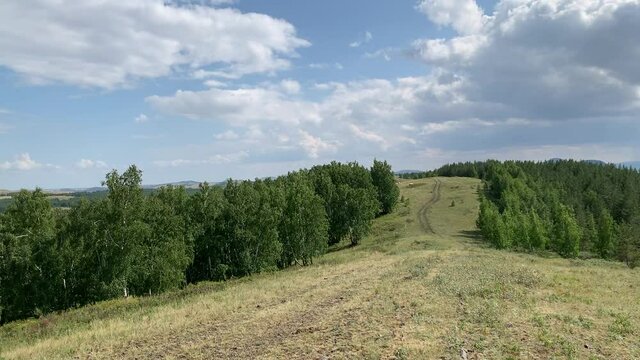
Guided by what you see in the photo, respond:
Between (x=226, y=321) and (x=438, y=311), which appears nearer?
(x=438, y=311)

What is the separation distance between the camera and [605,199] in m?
158

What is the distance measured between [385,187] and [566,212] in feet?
152

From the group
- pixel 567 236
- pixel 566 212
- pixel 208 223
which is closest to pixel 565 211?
pixel 566 212

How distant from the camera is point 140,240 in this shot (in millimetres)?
55125

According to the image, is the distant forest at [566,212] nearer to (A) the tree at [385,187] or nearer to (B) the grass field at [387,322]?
(A) the tree at [385,187]

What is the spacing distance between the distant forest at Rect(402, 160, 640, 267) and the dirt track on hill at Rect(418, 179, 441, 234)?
1037 cm

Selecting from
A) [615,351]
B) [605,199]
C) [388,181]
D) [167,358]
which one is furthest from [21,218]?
[605,199]

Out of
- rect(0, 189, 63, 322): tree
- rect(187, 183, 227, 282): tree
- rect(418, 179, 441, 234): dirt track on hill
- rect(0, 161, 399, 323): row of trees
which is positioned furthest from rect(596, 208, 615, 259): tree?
rect(0, 189, 63, 322): tree

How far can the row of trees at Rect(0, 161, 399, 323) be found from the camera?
176ft

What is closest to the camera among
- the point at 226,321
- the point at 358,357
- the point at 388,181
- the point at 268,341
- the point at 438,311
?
the point at 358,357

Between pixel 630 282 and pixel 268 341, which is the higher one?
pixel 268 341

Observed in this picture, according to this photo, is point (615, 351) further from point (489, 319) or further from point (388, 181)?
point (388, 181)

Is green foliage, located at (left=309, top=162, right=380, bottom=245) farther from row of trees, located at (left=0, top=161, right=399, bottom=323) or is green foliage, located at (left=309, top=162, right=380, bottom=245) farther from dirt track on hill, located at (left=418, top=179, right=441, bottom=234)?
row of trees, located at (left=0, top=161, right=399, bottom=323)

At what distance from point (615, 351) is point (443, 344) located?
570cm
